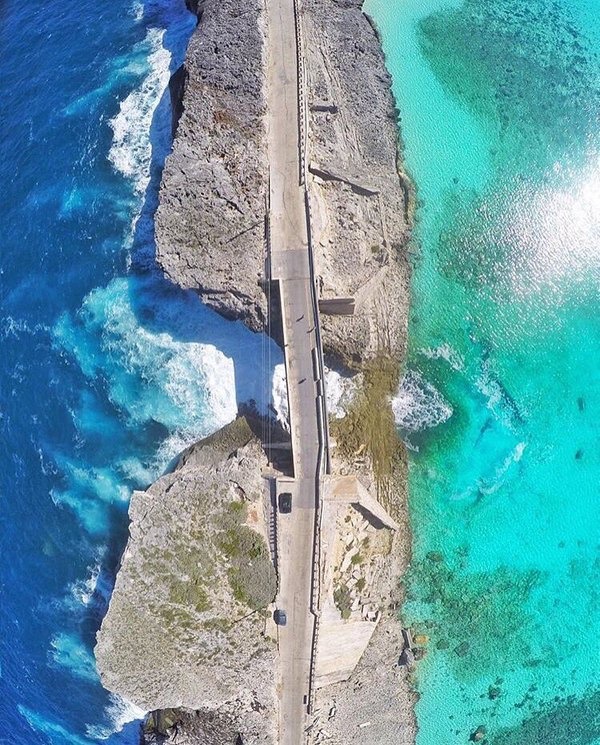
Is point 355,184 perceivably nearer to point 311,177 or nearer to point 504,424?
point 311,177

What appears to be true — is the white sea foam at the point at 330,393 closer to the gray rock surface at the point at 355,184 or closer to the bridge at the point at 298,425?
the gray rock surface at the point at 355,184

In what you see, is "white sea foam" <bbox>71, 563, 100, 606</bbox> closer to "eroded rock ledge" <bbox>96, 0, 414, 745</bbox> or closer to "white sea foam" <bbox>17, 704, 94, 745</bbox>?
"eroded rock ledge" <bbox>96, 0, 414, 745</bbox>

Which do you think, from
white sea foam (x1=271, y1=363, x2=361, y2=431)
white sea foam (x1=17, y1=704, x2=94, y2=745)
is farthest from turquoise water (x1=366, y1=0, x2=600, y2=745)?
white sea foam (x1=17, y1=704, x2=94, y2=745)

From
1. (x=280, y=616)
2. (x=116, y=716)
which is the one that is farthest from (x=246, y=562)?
(x=116, y=716)

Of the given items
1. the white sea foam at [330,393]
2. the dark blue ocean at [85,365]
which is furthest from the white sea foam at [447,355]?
the dark blue ocean at [85,365]

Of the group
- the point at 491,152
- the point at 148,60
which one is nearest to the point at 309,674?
the point at 491,152

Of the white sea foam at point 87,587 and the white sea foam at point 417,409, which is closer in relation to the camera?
the white sea foam at point 87,587

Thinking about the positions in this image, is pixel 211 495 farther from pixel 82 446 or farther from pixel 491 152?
pixel 491 152
